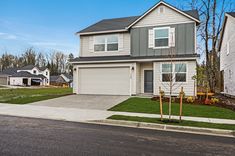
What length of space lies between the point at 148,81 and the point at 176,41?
4.11 meters

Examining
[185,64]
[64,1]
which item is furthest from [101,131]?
[64,1]

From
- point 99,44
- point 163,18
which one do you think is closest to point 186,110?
point 163,18

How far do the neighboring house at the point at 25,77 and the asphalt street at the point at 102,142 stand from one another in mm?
57823

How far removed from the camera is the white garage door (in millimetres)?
18453

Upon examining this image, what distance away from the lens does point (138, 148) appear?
18.4 ft

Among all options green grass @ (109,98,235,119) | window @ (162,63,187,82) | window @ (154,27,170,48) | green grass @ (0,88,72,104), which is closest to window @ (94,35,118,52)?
window @ (154,27,170,48)

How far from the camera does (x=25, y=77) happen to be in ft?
200

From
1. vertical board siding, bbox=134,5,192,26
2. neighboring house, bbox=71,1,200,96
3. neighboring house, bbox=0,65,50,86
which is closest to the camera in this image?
neighboring house, bbox=71,1,200,96

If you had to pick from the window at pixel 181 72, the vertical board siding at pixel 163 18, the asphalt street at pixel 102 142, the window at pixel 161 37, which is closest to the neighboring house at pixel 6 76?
the vertical board siding at pixel 163 18

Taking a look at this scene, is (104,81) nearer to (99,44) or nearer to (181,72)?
(99,44)

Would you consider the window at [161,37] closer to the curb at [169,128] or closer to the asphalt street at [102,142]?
the curb at [169,128]

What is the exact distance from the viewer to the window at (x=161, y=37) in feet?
57.9

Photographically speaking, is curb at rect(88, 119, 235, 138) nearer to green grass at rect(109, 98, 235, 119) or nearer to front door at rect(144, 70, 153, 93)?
green grass at rect(109, 98, 235, 119)

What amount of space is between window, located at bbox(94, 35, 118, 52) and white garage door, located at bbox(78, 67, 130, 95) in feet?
6.82
